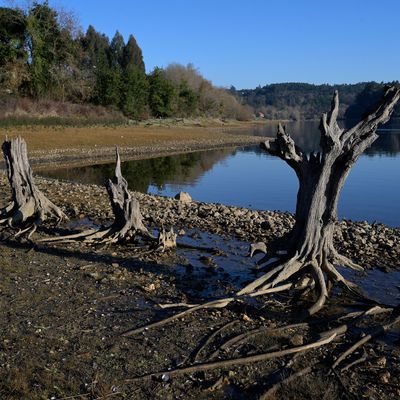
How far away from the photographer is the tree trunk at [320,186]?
340 inches

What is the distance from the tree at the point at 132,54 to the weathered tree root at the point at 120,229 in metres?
94.5

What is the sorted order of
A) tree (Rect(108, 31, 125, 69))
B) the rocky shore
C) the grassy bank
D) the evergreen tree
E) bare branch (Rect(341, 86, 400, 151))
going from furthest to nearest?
tree (Rect(108, 31, 125, 69)), the evergreen tree, the grassy bank, bare branch (Rect(341, 86, 400, 151)), the rocky shore

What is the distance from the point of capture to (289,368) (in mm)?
6121

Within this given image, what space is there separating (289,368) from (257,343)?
76cm

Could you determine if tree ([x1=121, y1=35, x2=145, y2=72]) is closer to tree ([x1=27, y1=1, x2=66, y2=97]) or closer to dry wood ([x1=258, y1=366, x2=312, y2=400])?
tree ([x1=27, y1=1, x2=66, y2=97])

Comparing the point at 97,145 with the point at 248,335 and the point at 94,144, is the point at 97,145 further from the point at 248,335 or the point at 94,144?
the point at 248,335

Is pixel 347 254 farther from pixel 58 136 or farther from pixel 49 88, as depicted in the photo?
pixel 49 88

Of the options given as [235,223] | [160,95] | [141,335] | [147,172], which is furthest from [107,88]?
[141,335]

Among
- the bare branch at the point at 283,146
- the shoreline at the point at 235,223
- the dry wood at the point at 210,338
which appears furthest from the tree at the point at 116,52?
→ the dry wood at the point at 210,338

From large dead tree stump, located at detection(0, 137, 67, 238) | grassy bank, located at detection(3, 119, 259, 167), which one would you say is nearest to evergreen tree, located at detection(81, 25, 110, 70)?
grassy bank, located at detection(3, 119, 259, 167)

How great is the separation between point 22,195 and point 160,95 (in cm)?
7656

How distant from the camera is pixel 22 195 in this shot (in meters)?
14.1

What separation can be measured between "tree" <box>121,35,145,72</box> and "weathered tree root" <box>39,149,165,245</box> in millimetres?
94541

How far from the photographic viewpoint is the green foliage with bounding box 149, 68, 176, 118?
286 ft
